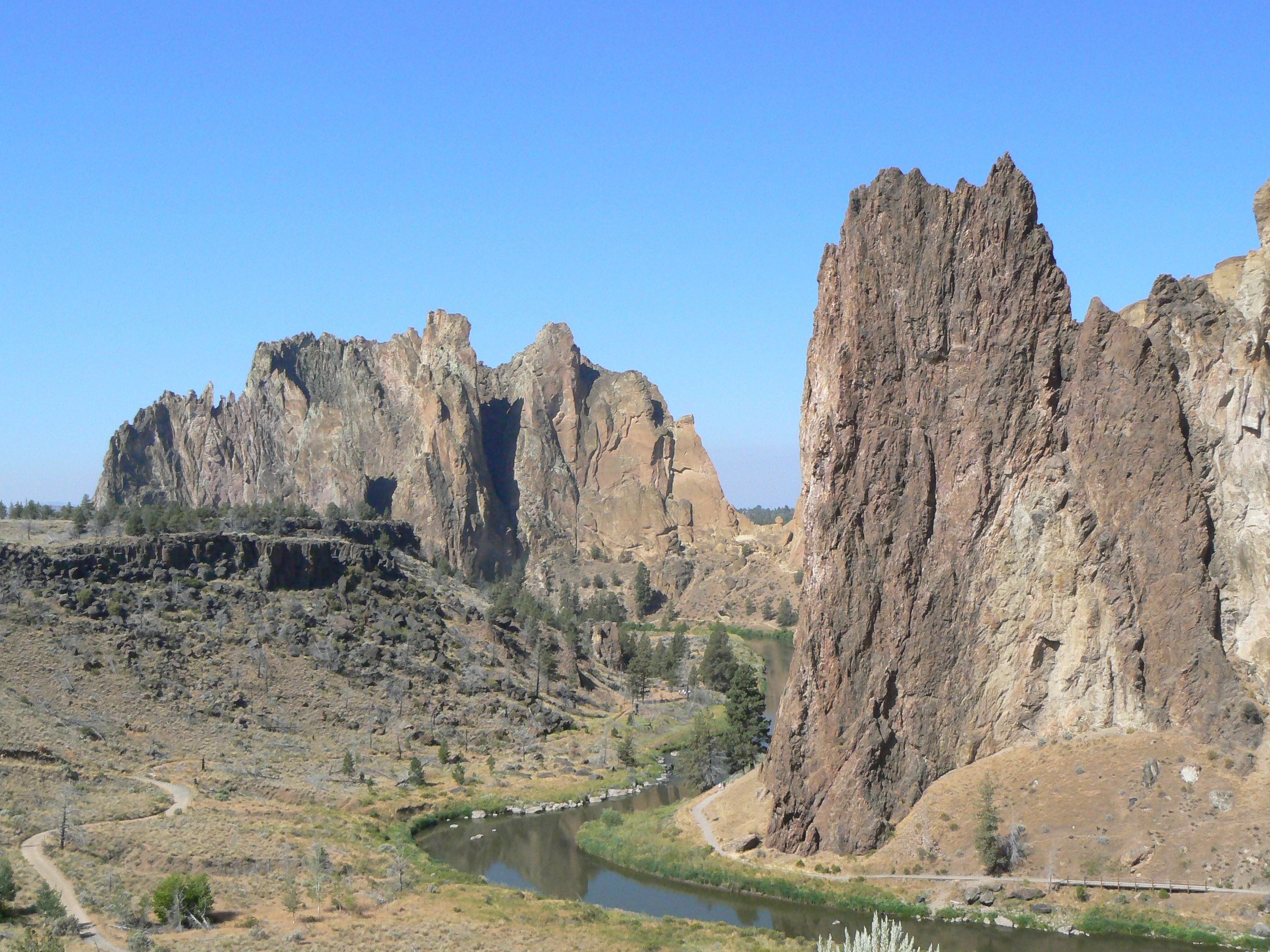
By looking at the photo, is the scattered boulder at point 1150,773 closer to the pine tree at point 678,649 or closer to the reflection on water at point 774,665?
the reflection on water at point 774,665

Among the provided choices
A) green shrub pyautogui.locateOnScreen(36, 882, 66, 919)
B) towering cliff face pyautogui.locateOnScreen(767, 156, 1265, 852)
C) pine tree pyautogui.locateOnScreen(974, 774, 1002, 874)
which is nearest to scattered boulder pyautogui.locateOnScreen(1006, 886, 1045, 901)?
pine tree pyautogui.locateOnScreen(974, 774, 1002, 874)

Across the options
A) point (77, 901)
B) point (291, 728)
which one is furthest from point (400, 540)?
point (77, 901)

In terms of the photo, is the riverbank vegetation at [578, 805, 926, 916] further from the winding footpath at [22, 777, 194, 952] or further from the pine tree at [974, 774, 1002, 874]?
the winding footpath at [22, 777, 194, 952]

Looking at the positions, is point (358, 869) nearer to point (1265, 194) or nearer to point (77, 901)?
point (77, 901)

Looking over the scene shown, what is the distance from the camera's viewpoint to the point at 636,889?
6372 cm

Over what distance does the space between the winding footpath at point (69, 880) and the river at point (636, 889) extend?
14433 millimetres

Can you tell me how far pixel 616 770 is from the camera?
9181cm

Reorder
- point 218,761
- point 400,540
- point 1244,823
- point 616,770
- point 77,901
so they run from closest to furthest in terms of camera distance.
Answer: point 77,901 < point 1244,823 < point 218,761 < point 616,770 < point 400,540

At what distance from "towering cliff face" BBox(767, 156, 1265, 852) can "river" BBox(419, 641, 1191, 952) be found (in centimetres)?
566

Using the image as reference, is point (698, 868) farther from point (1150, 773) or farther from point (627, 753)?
point (627, 753)

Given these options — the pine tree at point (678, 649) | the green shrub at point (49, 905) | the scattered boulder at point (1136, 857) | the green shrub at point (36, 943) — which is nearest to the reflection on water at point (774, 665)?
the pine tree at point (678, 649)

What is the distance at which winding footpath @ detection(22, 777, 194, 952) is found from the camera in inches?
1858

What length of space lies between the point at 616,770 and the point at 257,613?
35401 millimetres

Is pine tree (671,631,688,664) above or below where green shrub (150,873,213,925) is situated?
above
